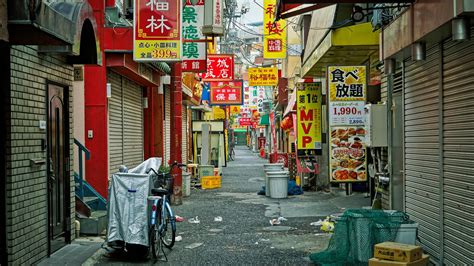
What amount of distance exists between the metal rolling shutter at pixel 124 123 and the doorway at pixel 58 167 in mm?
4881

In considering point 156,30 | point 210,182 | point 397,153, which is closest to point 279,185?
point 210,182

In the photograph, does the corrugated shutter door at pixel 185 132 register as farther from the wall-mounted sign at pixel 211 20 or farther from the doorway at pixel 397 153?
the doorway at pixel 397 153

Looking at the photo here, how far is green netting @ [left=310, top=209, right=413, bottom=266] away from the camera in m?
7.71

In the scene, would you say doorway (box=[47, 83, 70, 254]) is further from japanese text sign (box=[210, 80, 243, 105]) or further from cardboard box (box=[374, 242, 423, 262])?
japanese text sign (box=[210, 80, 243, 105])

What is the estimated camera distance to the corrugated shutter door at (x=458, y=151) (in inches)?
274

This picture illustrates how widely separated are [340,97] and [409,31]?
4.32m

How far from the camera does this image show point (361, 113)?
1245 centimetres

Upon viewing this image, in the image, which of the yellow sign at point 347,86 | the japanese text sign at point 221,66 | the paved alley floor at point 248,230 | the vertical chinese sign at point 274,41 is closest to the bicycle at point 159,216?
the paved alley floor at point 248,230

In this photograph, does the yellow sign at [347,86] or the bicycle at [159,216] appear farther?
the yellow sign at [347,86]

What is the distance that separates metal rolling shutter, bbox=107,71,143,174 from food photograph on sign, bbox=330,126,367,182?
19.0ft

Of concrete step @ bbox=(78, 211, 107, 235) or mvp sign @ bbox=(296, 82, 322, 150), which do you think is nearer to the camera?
concrete step @ bbox=(78, 211, 107, 235)

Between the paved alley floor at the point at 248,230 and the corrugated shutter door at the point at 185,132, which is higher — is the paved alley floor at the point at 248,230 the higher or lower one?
the lower one

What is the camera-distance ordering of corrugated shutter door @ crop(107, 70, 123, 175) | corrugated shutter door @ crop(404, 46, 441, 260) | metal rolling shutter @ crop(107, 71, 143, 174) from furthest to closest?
metal rolling shutter @ crop(107, 71, 143, 174) < corrugated shutter door @ crop(107, 70, 123, 175) < corrugated shutter door @ crop(404, 46, 441, 260)

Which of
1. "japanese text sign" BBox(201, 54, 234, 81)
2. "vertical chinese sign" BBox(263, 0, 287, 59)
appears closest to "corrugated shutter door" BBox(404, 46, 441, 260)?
"vertical chinese sign" BBox(263, 0, 287, 59)
